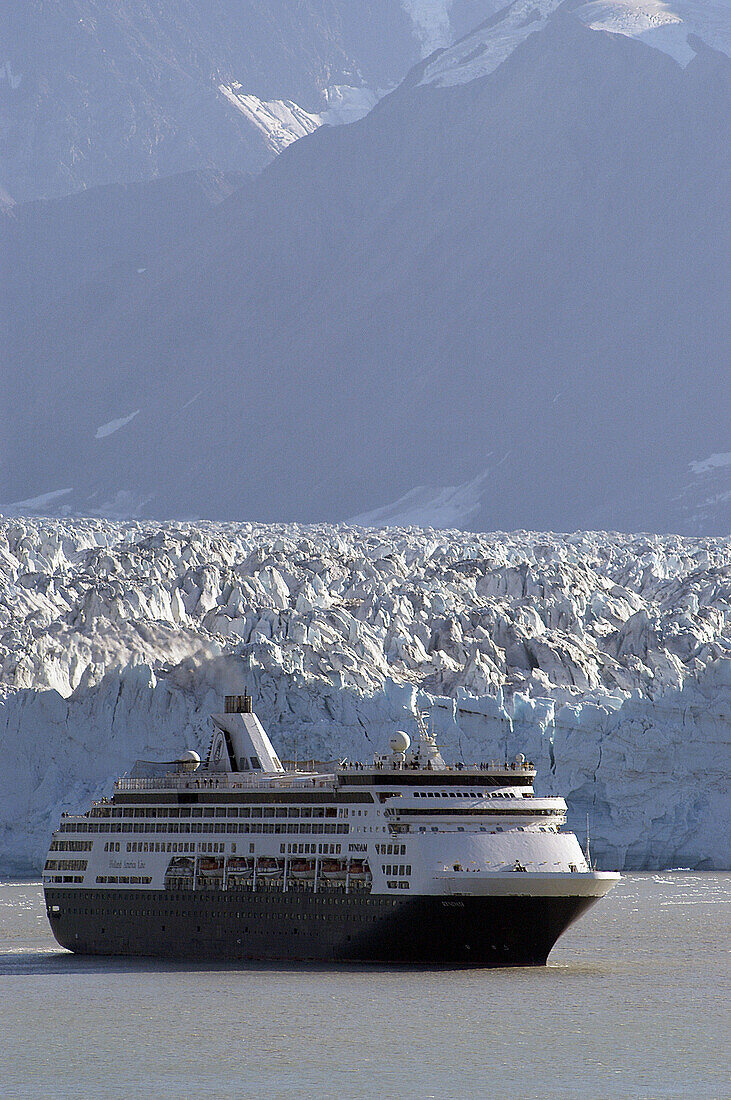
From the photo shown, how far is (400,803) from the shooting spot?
33.7m

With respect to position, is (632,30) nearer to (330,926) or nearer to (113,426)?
(113,426)

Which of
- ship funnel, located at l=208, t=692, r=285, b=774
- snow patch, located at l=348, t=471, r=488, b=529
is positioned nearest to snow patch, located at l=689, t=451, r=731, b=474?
snow patch, located at l=348, t=471, r=488, b=529

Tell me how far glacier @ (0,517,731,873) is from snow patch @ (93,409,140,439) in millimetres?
121053

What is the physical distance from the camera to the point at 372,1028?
2830 cm

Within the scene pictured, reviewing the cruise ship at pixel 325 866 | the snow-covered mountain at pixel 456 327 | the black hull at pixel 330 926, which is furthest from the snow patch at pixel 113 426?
the black hull at pixel 330 926

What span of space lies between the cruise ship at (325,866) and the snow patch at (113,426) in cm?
15197

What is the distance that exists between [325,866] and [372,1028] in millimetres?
6037

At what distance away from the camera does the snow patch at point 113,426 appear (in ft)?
614

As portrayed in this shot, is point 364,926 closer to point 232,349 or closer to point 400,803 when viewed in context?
point 400,803

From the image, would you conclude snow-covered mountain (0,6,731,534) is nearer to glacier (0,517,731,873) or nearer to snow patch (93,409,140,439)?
snow patch (93,409,140,439)

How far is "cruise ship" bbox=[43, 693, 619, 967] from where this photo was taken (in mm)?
33375

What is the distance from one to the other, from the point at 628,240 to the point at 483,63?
26711 millimetres

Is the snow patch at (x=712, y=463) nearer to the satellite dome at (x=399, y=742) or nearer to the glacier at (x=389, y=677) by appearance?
the glacier at (x=389, y=677)

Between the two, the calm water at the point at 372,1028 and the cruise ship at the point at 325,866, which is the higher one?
the cruise ship at the point at 325,866
